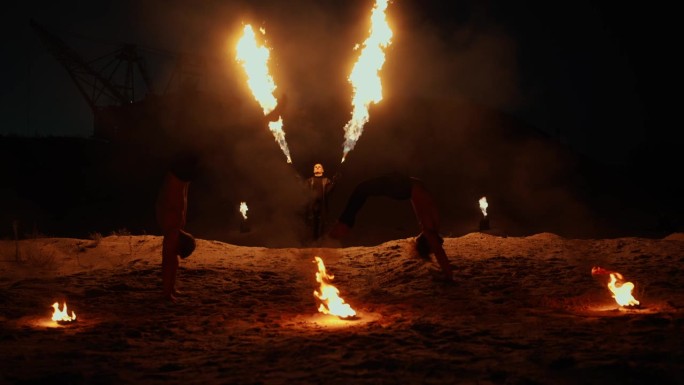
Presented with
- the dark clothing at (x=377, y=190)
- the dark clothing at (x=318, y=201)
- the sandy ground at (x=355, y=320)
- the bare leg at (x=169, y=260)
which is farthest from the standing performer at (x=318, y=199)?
the bare leg at (x=169, y=260)

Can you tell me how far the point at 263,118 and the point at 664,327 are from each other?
5510 mm

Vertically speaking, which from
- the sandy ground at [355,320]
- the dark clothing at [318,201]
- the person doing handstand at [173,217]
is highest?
the dark clothing at [318,201]

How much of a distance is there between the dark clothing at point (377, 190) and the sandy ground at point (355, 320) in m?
1.33

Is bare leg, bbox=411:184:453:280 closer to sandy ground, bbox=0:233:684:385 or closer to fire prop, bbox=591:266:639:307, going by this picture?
sandy ground, bbox=0:233:684:385

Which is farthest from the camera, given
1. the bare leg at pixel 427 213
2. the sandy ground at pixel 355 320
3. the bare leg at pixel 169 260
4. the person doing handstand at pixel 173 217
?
the bare leg at pixel 427 213

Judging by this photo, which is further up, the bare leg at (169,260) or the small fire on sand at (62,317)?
the bare leg at (169,260)

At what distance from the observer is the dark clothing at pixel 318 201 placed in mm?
13812

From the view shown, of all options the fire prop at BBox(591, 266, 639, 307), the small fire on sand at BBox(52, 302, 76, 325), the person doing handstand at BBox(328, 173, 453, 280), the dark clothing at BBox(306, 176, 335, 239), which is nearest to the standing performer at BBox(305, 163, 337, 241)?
the dark clothing at BBox(306, 176, 335, 239)

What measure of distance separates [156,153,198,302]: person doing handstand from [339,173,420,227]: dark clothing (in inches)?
91.1

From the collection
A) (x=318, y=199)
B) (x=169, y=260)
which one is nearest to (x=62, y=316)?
(x=169, y=260)

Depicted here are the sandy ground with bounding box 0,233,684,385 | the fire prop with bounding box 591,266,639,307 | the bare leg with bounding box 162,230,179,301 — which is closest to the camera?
the sandy ground with bounding box 0,233,684,385

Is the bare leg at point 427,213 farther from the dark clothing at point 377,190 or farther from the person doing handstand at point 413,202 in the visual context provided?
the dark clothing at point 377,190

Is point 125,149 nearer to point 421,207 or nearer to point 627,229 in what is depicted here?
point 627,229

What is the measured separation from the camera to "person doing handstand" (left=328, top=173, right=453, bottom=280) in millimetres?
8227
